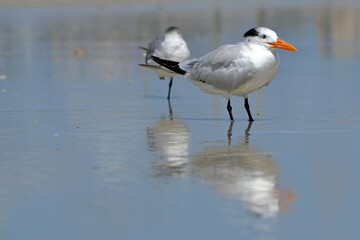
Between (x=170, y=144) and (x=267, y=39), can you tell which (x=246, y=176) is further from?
(x=267, y=39)

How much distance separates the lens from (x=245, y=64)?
9.84m

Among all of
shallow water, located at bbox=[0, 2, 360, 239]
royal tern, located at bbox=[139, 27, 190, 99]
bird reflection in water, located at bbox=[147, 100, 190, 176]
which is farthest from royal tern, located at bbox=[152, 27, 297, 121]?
royal tern, located at bbox=[139, 27, 190, 99]

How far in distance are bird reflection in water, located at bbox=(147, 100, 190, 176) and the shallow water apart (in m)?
0.01

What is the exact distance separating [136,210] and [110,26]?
2506cm

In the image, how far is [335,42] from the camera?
21812mm

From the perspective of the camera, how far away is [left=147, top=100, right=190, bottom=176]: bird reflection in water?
7.43m

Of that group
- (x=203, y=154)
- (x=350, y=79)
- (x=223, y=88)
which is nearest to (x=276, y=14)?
(x=350, y=79)

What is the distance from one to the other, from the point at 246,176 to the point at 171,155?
1.23 m

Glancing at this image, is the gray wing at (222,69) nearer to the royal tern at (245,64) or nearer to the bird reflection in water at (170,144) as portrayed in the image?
the royal tern at (245,64)

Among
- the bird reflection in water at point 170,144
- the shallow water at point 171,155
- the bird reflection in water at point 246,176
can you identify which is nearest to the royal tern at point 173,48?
the shallow water at point 171,155

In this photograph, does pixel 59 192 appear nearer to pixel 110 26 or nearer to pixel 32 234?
pixel 32 234

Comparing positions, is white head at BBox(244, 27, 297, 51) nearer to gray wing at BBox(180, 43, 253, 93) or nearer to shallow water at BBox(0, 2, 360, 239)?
gray wing at BBox(180, 43, 253, 93)

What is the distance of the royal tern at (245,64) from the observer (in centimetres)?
982

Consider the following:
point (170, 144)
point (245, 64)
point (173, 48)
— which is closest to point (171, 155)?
point (170, 144)
